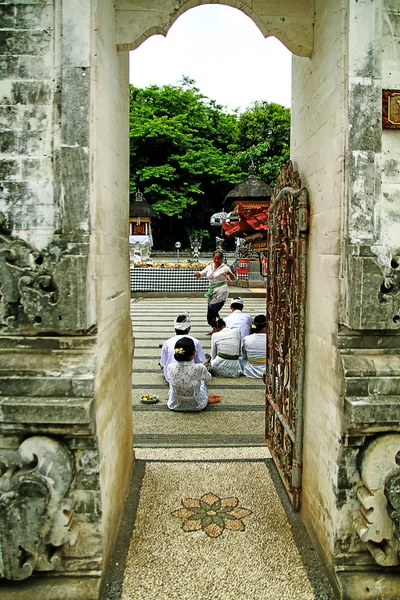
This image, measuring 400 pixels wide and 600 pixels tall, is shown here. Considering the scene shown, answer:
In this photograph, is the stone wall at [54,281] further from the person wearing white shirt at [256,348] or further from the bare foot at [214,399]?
the person wearing white shirt at [256,348]

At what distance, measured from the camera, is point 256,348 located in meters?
6.50

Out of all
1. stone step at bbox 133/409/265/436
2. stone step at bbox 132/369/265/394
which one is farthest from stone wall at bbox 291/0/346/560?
stone step at bbox 132/369/265/394

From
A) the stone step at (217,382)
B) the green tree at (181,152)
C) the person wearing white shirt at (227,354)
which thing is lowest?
the stone step at (217,382)

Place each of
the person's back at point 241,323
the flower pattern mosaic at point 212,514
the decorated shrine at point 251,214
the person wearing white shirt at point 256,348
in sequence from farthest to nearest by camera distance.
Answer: the decorated shrine at point 251,214
the person's back at point 241,323
the person wearing white shirt at point 256,348
the flower pattern mosaic at point 212,514

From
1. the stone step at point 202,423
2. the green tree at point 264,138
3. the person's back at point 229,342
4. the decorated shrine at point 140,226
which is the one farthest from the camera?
the green tree at point 264,138

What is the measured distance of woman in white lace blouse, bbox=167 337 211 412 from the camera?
5172mm

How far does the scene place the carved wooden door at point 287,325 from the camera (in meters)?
3.15

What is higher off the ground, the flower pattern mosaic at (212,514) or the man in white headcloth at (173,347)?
the man in white headcloth at (173,347)

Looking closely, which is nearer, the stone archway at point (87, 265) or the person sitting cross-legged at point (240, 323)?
the stone archway at point (87, 265)

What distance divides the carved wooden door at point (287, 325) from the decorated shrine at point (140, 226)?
1724 centimetres

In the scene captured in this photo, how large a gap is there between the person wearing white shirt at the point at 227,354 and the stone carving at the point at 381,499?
13.7ft

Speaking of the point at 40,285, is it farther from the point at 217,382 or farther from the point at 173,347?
the point at 217,382

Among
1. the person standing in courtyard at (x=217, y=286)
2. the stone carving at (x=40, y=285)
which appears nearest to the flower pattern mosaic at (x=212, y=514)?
the stone carving at (x=40, y=285)

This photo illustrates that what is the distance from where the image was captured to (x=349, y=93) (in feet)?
7.91
